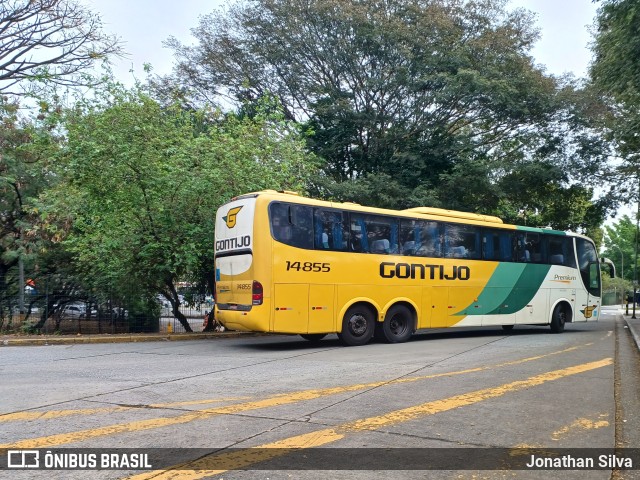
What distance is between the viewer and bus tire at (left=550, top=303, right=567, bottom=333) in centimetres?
1934

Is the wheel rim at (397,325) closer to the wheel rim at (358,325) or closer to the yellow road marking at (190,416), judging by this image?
the wheel rim at (358,325)

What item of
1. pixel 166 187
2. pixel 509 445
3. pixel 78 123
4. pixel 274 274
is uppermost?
pixel 78 123

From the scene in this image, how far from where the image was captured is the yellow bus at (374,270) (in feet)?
42.7

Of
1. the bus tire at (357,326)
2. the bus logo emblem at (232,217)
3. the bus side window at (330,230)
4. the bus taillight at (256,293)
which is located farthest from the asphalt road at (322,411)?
the bus logo emblem at (232,217)

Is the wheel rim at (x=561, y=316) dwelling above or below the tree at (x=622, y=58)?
below

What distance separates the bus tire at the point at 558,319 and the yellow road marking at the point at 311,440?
40.0 ft

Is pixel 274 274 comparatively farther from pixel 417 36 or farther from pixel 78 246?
pixel 417 36

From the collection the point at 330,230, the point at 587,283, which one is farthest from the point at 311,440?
the point at 587,283

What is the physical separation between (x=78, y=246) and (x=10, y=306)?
5571 millimetres

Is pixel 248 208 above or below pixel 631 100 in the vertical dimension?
below

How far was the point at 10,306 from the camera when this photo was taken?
2100 centimetres

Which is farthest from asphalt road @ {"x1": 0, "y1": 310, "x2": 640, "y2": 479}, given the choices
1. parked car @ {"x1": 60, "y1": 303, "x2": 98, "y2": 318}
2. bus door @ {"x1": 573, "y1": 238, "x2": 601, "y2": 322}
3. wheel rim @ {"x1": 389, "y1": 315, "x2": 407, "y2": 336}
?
parked car @ {"x1": 60, "y1": 303, "x2": 98, "y2": 318}

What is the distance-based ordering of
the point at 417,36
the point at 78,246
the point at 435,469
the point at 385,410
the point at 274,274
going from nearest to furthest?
the point at 435,469 < the point at 385,410 < the point at 274,274 < the point at 78,246 < the point at 417,36

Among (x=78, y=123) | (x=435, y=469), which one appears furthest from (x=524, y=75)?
(x=435, y=469)
